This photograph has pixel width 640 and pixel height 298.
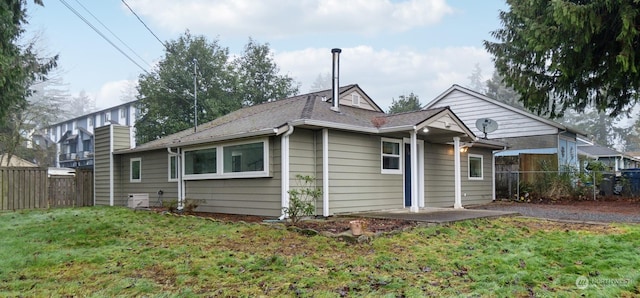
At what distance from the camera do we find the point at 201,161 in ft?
35.6

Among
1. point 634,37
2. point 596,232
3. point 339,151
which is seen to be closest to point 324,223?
point 339,151

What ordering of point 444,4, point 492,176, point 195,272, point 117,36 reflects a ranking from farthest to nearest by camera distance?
point 444,4 → point 492,176 → point 117,36 → point 195,272

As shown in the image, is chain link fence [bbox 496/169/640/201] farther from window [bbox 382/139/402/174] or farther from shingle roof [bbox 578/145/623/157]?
shingle roof [bbox 578/145/623/157]

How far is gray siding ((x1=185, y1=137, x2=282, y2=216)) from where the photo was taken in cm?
895

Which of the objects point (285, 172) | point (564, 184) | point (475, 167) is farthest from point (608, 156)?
point (285, 172)

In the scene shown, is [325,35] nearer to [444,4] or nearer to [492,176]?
[444,4]

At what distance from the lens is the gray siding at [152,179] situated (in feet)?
40.5

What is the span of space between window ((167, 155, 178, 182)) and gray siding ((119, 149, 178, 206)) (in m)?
0.14

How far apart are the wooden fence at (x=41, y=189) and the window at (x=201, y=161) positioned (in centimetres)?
590

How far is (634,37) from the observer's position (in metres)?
8.88

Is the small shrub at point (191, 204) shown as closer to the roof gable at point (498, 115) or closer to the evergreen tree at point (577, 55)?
the evergreen tree at point (577, 55)

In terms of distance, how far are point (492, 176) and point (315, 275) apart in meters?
11.8

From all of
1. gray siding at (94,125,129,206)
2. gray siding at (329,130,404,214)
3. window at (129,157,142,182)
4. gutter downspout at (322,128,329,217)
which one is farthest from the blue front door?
gray siding at (94,125,129,206)

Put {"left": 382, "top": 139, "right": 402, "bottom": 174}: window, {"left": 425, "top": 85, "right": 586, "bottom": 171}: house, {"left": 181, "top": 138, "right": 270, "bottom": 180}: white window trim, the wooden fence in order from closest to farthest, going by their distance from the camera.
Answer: {"left": 181, "top": 138, "right": 270, "bottom": 180}: white window trim
{"left": 382, "top": 139, "right": 402, "bottom": 174}: window
the wooden fence
{"left": 425, "top": 85, "right": 586, "bottom": 171}: house
